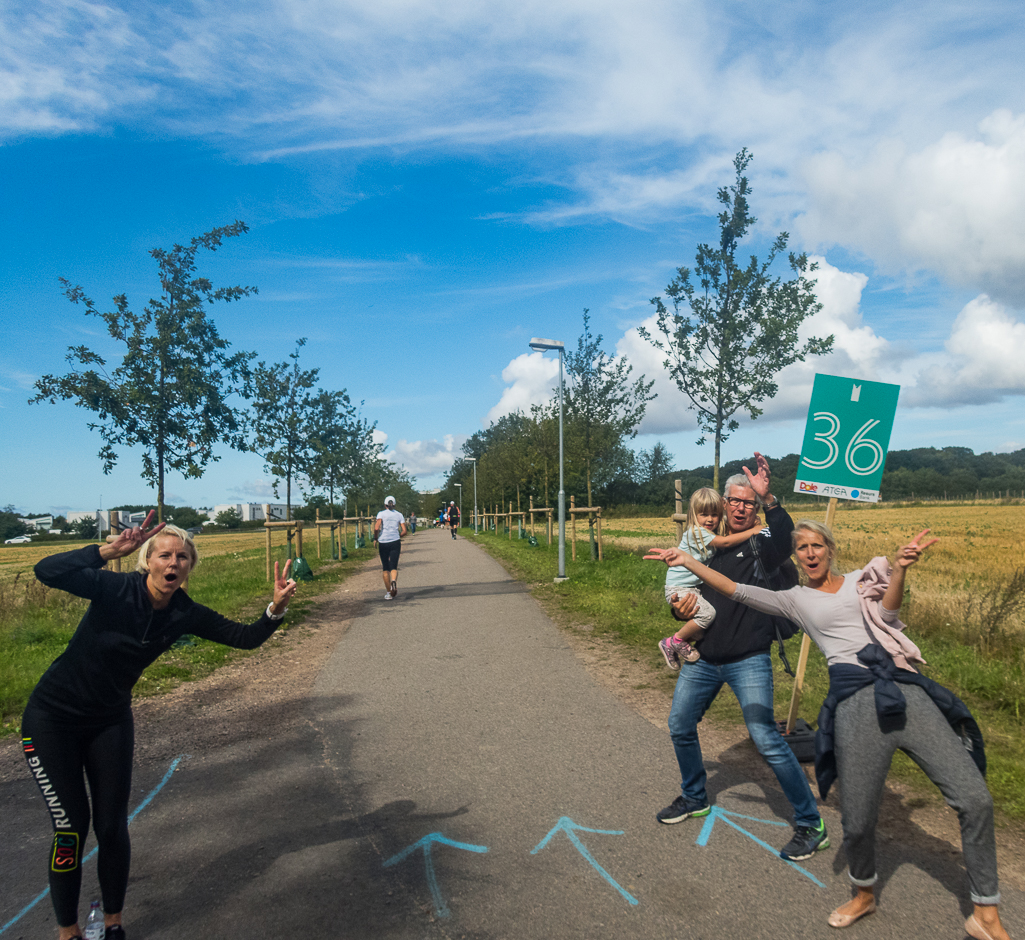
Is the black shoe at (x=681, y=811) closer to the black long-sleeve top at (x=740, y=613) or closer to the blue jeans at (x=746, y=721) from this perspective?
the blue jeans at (x=746, y=721)

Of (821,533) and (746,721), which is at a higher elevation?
(821,533)

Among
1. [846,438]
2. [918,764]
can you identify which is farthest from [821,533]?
[846,438]

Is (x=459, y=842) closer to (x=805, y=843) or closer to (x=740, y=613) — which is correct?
(x=805, y=843)

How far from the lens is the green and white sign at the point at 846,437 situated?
18.1ft

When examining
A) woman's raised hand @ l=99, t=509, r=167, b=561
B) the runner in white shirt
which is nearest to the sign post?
woman's raised hand @ l=99, t=509, r=167, b=561

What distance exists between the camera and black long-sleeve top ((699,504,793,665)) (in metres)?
3.93

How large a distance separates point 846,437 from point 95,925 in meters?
5.37

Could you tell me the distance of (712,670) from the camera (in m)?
4.06

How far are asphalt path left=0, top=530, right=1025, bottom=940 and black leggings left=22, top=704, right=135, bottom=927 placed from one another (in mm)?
317

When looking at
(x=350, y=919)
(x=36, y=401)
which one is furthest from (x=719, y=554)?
(x=36, y=401)

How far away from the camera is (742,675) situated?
3.90 m

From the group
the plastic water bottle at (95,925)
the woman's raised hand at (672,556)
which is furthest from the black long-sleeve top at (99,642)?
the woman's raised hand at (672,556)

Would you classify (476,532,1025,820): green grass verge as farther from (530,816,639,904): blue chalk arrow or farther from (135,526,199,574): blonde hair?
(135,526,199,574): blonde hair

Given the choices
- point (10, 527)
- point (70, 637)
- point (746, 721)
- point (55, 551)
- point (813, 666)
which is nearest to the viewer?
point (746, 721)
